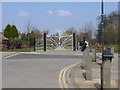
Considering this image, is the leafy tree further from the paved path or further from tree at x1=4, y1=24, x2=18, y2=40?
the paved path

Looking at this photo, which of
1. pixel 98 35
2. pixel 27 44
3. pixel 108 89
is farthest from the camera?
pixel 98 35

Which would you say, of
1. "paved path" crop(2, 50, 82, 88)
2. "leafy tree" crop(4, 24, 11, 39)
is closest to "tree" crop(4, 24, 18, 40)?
"leafy tree" crop(4, 24, 11, 39)

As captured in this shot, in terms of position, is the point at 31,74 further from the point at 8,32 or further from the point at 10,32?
the point at 8,32

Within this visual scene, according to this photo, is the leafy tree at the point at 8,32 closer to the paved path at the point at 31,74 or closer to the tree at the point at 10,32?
the tree at the point at 10,32

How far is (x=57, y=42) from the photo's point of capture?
48969 mm

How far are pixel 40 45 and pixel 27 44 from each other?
4.69m

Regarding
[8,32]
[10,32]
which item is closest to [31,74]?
[10,32]

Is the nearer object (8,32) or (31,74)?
(31,74)

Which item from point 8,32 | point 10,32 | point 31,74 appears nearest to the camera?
point 31,74

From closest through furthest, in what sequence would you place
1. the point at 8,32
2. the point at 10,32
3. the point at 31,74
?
the point at 31,74 < the point at 10,32 < the point at 8,32

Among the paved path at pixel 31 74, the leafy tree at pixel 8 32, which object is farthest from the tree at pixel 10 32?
the paved path at pixel 31 74

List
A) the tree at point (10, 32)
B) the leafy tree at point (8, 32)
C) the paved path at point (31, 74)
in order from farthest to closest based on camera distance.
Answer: the leafy tree at point (8, 32) < the tree at point (10, 32) < the paved path at point (31, 74)

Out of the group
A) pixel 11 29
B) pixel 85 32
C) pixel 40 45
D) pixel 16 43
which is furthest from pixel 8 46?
pixel 11 29

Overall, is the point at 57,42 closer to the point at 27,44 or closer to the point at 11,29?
the point at 27,44
